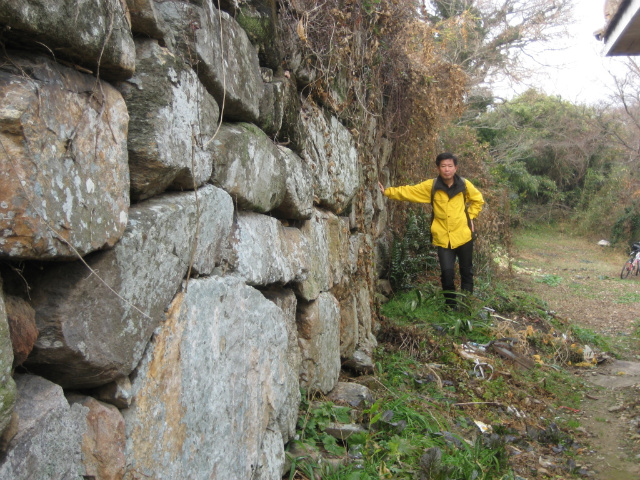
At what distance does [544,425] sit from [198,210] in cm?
353

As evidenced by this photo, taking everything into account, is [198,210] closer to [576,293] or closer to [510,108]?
[576,293]

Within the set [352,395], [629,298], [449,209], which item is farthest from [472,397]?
[629,298]

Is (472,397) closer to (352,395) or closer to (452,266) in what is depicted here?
(352,395)

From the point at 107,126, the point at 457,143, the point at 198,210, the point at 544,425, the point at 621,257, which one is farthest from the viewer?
the point at 621,257

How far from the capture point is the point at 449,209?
21.0 ft

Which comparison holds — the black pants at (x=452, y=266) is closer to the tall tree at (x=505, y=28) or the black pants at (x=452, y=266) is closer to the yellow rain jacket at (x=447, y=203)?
the yellow rain jacket at (x=447, y=203)

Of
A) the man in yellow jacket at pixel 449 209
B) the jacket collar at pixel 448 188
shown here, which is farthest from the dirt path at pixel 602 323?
the jacket collar at pixel 448 188

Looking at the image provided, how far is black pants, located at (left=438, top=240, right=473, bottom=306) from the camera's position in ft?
21.3

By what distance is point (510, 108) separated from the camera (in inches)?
845

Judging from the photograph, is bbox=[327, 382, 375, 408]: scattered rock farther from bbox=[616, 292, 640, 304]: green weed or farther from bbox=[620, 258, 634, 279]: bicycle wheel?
bbox=[620, 258, 634, 279]: bicycle wheel

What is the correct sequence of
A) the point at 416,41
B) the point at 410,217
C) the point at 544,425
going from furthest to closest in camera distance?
the point at 410,217
the point at 416,41
the point at 544,425

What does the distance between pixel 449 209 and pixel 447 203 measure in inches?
3.1

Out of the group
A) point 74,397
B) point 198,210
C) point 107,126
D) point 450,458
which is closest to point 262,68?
point 198,210

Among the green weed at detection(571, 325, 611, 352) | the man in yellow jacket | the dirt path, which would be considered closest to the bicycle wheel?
the dirt path
